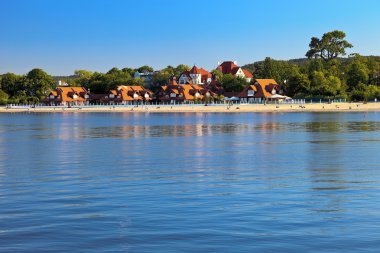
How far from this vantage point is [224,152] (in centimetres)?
3806

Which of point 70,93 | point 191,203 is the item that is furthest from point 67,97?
point 191,203

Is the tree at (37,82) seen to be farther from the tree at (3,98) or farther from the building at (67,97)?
the tree at (3,98)

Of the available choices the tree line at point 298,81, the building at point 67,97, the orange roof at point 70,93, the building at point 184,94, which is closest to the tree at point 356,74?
the tree line at point 298,81

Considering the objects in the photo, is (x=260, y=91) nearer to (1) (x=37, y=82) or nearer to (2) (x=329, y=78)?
(2) (x=329, y=78)

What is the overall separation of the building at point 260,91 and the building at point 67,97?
5086cm

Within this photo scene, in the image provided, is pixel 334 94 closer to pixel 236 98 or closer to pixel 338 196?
pixel 236 98

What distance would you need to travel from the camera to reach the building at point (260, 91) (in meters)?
168

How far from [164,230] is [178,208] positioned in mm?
2849

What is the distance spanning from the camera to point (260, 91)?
168 m

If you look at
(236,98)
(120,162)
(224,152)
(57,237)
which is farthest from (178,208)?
(236,98)

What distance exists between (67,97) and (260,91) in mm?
61350

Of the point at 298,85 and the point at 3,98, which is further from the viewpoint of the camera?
the point at 3,98

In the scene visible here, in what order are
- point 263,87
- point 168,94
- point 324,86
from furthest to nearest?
point 168,94, point 263,87, point 324,86

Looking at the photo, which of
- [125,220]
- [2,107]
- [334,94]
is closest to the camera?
[125,220]
